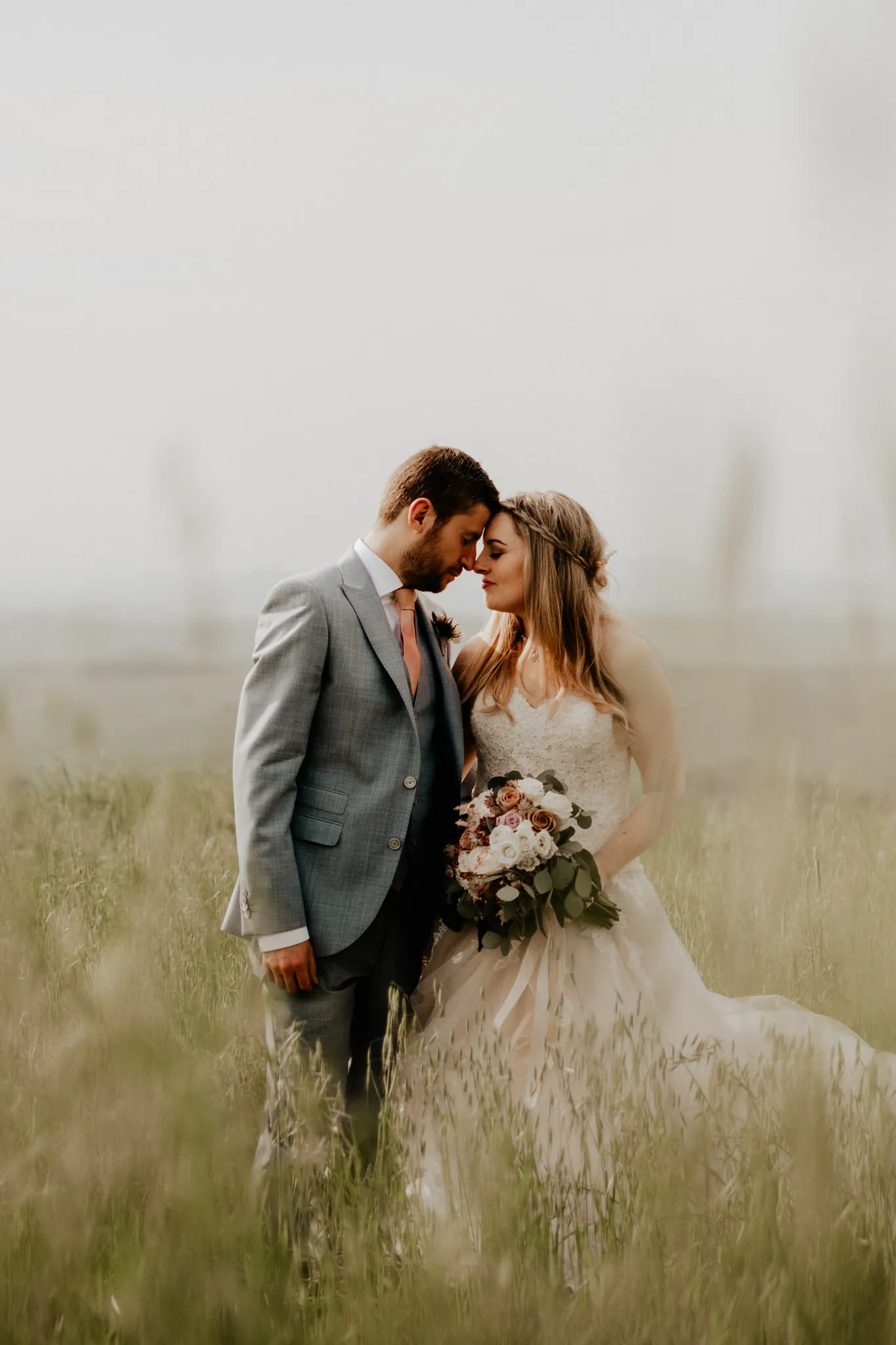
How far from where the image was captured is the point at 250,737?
3.08m

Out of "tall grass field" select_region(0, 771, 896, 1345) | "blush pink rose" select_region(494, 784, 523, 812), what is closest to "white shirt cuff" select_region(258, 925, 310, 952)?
"blush pink rose" select_region(494, 784, 523, 812)

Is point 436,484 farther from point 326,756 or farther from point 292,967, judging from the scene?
point 292,967

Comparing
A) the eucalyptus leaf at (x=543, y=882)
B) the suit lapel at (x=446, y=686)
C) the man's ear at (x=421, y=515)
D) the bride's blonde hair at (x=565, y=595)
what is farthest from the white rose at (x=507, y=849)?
the man's ear at (x=421, y=515)

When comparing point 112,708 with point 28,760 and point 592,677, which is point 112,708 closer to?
point 28,760

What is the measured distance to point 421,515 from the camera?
3363mm

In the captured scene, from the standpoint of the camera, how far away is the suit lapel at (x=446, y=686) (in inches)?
137

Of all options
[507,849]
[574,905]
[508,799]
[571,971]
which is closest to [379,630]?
[508,799]

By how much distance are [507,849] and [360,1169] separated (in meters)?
1.15

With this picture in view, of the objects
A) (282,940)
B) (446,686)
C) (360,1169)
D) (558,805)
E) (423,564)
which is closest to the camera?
(360,1169)

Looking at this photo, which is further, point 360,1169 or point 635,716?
point 635,716

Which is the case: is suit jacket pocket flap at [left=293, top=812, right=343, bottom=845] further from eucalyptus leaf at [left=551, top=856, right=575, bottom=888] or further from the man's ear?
the man's ear

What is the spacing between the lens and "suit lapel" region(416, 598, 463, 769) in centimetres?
349

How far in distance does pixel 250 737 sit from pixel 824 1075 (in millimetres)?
2124

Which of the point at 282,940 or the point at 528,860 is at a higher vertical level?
the point at 528,860
